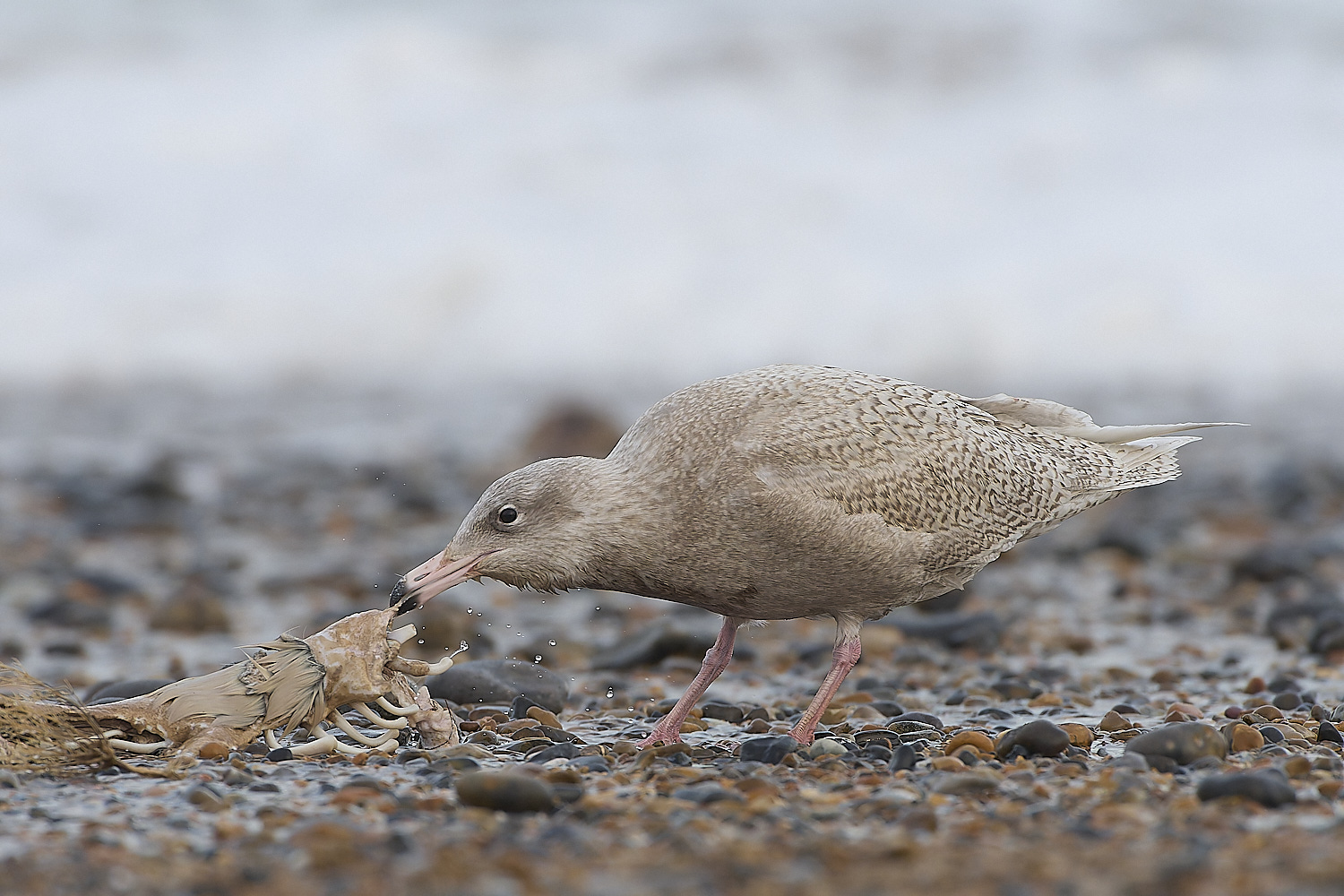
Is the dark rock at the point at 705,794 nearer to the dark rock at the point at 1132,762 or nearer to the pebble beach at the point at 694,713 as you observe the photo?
the pebble beach at the point at 694,713

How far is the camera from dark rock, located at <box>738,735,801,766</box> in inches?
198

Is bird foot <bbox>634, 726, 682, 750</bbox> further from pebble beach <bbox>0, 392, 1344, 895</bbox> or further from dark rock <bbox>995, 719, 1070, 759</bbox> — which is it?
dark rock <bbox>995, 719, 1070, 759</bbox>

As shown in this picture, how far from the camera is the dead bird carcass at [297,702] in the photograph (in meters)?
5.20

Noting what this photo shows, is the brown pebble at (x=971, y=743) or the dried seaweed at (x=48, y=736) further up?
the dried seaweed at (x=48, y=736)

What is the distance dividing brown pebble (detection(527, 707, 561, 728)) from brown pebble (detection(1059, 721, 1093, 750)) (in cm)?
201

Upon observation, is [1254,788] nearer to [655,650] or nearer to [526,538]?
[526,538]

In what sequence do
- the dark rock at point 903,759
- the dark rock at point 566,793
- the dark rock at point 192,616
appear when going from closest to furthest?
the dark rock at point 566,793 → the dark rock at point 903,759 → the dark rock at point 192,616

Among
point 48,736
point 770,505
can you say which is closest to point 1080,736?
point 770,505

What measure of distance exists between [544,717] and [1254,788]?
9.35 feet

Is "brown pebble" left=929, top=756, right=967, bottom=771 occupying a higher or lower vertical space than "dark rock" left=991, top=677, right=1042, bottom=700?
higher

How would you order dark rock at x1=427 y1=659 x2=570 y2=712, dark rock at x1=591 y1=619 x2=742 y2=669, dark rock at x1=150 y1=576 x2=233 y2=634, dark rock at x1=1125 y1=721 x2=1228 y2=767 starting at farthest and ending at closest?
dark rock at x1=150 y1=576 x2=233 y2=634 → dark rock at x1=591 y1=619 x2=742 y2=669 → dark rock at x1=427 y1=659 x2=570 y2=712 → dark rock at x1=1125 y1=721 x2=1228 y2=767

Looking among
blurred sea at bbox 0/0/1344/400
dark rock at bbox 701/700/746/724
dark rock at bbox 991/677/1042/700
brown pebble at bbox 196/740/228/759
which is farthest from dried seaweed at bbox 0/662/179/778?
blurred sea at bbox 0/0/1344/400

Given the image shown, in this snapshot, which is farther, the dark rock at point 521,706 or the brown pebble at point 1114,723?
the dark rock at point 521,706

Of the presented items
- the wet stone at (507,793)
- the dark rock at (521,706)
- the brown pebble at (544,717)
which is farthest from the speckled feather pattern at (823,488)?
the wet stone at (507,793)
